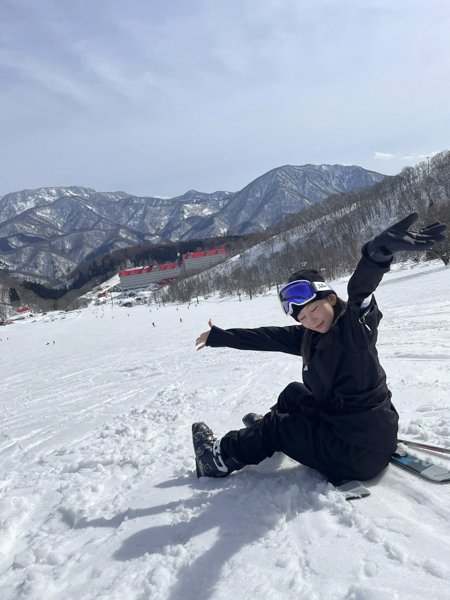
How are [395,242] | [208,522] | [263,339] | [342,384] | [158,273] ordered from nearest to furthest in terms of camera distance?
[395,242]
[208,522]
[342,384]
[263,339]
[158,273]

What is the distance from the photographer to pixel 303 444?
8.82ft

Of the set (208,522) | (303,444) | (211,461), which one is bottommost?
(208,522)

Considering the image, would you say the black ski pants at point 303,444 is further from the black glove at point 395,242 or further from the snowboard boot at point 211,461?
the black glove at point 395,242

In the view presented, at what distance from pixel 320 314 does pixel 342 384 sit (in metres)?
0.54

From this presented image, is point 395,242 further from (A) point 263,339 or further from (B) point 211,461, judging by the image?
(B) point 211,461

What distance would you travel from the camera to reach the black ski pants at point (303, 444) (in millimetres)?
2535

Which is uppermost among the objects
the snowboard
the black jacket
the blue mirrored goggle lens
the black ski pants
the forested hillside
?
the forested hillside

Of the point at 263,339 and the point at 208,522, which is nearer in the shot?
the point at 208,522

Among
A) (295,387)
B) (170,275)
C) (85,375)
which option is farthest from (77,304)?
(295,387)

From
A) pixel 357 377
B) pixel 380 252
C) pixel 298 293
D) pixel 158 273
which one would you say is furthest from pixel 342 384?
pixel 158 273

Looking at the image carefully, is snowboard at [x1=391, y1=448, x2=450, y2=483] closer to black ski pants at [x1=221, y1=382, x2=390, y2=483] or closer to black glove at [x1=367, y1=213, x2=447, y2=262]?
black ski pants at [x1=221, y1=382, x2=390, y2=483]

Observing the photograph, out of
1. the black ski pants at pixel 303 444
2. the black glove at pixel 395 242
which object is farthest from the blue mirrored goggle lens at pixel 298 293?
the black ski pants at pixel 303 444

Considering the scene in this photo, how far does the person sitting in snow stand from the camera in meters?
2.37

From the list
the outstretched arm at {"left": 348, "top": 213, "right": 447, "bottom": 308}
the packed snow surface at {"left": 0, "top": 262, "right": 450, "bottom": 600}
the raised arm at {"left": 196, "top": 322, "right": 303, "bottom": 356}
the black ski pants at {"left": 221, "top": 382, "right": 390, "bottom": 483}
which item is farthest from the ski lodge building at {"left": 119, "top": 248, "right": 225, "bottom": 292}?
the outstretched arm at {"left": 348, "top": 213, "right": 447, "bottom": 308}
